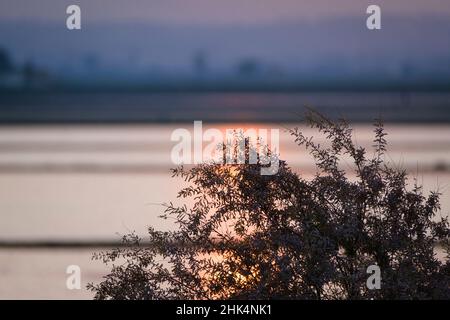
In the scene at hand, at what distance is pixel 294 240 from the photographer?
7387 millimetres

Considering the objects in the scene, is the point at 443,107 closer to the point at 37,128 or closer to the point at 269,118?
the point at 269,118

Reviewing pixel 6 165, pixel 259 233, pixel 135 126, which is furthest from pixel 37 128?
pixel 259 233

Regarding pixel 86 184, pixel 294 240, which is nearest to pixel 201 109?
pixel 86 184

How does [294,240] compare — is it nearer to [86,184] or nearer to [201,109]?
[86,184]

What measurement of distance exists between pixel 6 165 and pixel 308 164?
17.7 feet

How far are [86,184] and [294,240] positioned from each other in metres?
10.6

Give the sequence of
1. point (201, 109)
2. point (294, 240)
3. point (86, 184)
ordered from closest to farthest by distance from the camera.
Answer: point (294, 240), point (86, 184), point (201, 109)

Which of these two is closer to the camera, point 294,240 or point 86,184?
point 294,240

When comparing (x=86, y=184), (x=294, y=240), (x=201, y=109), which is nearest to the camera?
(x=294, y=240)

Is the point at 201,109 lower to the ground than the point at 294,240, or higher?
higher

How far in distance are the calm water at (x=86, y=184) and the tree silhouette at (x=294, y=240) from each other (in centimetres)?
135

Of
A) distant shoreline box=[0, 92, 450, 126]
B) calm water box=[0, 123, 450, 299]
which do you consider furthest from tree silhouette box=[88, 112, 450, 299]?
distant shoreline box=[0, 92, 450, 126]
